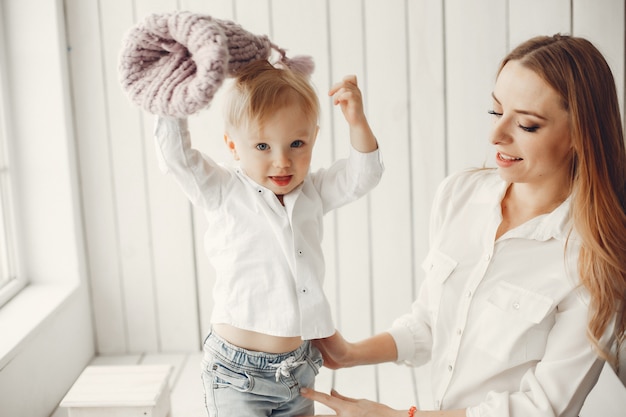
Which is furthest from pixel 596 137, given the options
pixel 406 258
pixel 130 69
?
pixel 406 258

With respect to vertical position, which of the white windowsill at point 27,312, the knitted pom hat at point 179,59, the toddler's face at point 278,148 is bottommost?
the white windowsill at point 27,312

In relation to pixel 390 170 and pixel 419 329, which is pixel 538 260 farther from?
pixel 390 170

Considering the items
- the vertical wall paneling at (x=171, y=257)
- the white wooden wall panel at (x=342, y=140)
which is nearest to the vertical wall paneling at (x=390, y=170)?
the white wooden wall panel at (x=342, y=140)

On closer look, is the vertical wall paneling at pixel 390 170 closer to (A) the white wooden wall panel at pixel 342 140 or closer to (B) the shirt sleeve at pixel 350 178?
(A) the white wooden wall panel at pixel 342 140

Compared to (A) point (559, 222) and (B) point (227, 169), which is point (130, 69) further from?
(A) point (559, 222)

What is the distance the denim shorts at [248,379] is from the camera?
1.48 m

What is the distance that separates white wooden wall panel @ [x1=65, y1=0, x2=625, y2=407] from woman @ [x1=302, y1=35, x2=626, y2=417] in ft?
2.69

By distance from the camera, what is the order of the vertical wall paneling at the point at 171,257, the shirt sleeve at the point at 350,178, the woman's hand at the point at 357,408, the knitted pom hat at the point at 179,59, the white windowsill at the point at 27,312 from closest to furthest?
the knitted pom hat at the point at 179,59, the shirt sleeve at the point at 350,178, the woman's hand at the point at 357,408, the white windowsill at the point at 27,312, the vertical wall paneling at the point at 171,257

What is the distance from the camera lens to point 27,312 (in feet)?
7.29

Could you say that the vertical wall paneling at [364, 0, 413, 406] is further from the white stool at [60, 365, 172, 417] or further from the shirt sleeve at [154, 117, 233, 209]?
the shirt sleeve at [154, 117, 233, 209]

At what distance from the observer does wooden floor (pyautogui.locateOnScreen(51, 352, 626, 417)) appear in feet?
7.64

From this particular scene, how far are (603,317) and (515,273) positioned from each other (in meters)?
0.22

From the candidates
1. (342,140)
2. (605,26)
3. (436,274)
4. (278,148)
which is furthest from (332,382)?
(605,26)

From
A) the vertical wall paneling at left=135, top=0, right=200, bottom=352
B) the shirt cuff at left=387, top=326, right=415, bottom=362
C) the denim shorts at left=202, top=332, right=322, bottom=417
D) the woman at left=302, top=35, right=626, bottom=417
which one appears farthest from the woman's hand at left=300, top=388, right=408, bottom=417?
the vertical wall paneling at left=135, top=0, right=200, bottom=352
